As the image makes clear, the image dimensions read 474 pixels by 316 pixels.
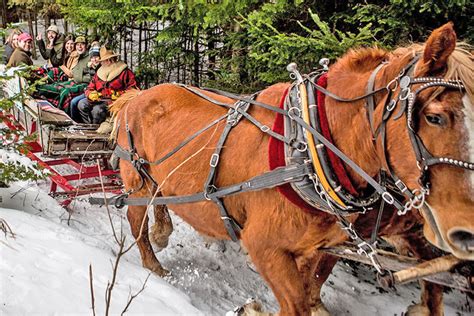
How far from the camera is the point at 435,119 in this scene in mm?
1729

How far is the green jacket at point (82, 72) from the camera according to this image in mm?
7617

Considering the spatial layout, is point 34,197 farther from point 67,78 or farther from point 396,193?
point 396,193

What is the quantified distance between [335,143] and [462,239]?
78cm

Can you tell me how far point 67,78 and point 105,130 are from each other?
3.19 meters

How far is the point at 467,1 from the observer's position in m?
3.40

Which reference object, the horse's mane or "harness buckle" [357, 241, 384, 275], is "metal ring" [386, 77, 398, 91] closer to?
the horse's mane

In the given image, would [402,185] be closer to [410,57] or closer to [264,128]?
[410,57]

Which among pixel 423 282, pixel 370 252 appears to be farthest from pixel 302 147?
pixel 423 282

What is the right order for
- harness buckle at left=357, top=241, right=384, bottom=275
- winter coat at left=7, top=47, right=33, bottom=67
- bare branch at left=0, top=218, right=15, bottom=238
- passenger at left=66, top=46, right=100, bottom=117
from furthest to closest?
winter coat at left=7, top=47, right=33, bottom=67 < passenger at left=66, top=46, right=100, bottom=117 < bare branch at left=0, top=218, right=15, bottom=238 < harness buckle at left=357, top=241, right=384, bottom=275

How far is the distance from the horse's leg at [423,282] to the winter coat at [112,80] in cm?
471

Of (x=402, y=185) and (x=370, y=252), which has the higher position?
(x=402, y=185)

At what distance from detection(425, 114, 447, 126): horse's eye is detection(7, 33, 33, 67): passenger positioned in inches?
307

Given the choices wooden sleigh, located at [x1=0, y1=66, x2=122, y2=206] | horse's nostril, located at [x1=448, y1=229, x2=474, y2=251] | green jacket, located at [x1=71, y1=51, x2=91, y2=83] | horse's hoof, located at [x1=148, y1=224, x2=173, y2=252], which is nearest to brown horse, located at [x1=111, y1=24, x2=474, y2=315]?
horse's nostril, located at [x1=448, y1=229, x2=474, y2=251]

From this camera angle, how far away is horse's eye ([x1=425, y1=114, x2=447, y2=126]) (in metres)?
1.70
